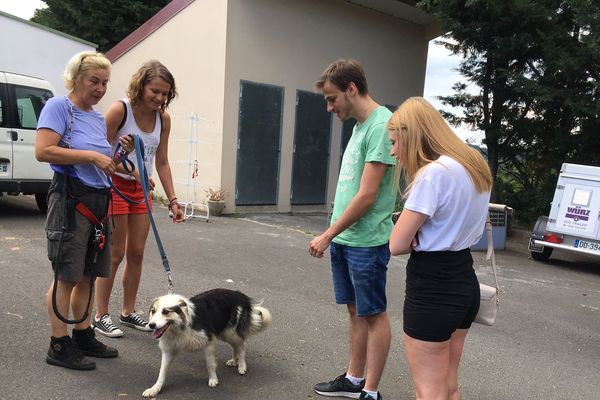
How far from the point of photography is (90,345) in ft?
12.1

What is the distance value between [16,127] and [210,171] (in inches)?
156

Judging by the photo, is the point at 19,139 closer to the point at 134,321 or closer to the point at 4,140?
the point at 4,140

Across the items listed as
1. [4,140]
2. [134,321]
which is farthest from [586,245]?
[4,140]

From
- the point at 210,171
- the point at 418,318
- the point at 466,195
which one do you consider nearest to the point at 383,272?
the point at 418,318

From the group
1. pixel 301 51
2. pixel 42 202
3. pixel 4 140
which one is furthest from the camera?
pixel 301 51

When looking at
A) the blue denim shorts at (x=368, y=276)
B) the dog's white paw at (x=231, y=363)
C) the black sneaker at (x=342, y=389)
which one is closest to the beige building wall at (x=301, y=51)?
the dog's white paw at (x=231, y=363)

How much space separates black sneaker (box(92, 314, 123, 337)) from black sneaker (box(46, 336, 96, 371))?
1.76 feet

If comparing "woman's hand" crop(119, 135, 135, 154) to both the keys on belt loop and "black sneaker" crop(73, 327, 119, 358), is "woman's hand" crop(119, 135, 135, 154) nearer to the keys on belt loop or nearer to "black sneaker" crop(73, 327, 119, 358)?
the keys on belt loop

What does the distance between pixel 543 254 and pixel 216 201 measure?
6560mm

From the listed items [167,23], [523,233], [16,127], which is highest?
[167,23]

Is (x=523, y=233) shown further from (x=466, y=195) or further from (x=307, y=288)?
(x=466, y=195)

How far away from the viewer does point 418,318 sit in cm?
231

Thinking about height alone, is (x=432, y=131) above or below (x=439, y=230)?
above

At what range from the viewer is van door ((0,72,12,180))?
8.55 m
